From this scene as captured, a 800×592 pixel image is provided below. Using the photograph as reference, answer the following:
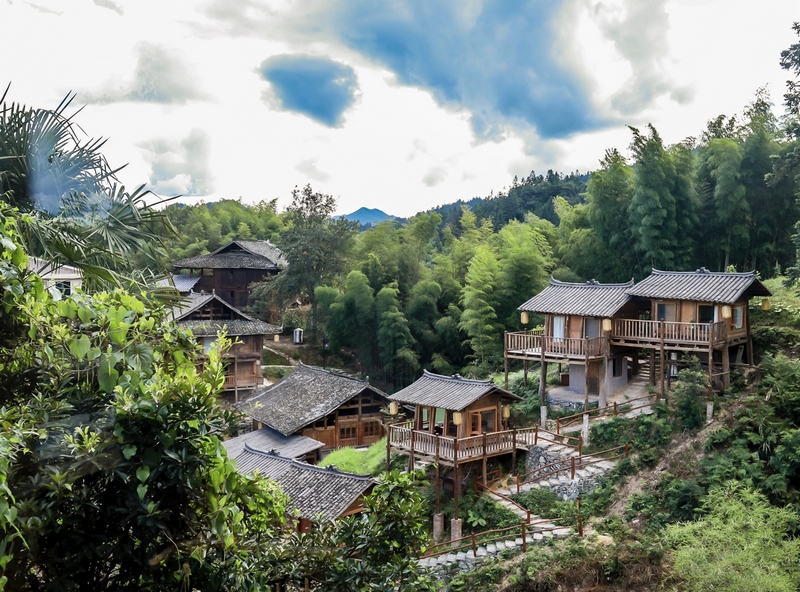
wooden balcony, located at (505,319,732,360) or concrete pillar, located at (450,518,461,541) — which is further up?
wooden balcony, located at (505,319,732,360)

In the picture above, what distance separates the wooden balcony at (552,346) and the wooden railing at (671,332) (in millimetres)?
798

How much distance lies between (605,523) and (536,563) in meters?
1.90

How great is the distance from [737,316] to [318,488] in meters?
11.6

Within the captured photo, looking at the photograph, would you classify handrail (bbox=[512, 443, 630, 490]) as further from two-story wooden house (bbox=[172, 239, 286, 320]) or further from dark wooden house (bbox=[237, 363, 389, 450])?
two-story wooden house (bbox=[172, 239, 286, 320])

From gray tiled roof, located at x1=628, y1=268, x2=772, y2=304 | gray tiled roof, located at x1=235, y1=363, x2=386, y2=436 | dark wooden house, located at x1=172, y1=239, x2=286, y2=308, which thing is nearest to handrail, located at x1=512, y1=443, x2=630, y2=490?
gray tiled roof, located at x1=628, y1=268, x2=772, y2=304

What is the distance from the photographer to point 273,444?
67.5 ft

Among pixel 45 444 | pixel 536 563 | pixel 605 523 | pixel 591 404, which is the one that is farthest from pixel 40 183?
pixel 591 404

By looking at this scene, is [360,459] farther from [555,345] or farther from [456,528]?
[555,345]

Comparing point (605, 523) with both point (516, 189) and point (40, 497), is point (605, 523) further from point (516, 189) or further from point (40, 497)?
point (516, 189)

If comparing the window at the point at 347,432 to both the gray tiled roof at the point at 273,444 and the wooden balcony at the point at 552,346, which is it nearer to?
the gray tiled roof at the point at 273,444

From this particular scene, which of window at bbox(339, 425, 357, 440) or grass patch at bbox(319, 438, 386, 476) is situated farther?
window at bbox(339, 425, 357, 440)

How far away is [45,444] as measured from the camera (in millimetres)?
2943

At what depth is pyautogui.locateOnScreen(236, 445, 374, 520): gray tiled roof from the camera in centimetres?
1398

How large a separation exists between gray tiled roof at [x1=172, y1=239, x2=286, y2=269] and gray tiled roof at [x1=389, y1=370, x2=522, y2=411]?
68.4ft
